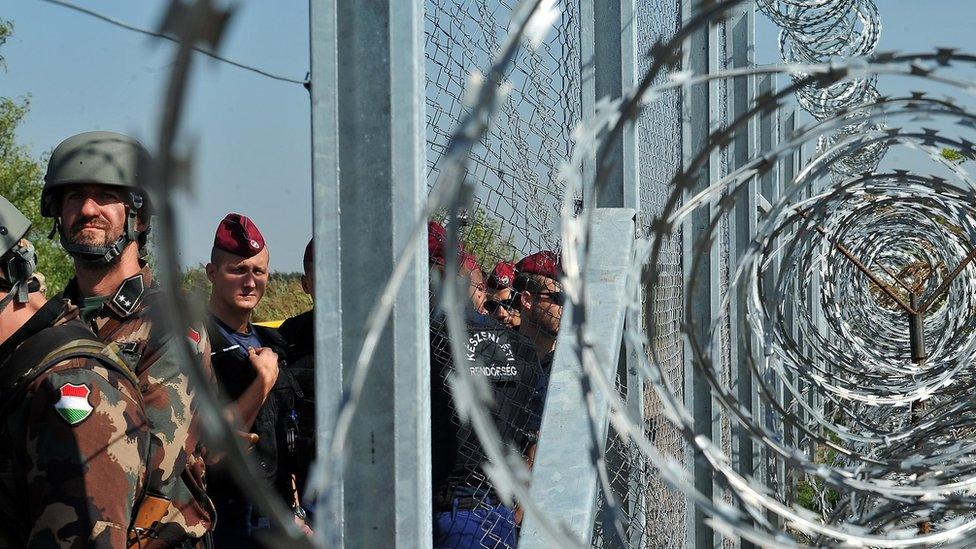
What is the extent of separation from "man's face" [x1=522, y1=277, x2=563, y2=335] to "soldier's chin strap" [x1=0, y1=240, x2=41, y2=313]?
171 centimetres

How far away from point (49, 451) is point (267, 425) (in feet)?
5.08

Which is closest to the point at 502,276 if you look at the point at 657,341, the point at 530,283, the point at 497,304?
the point at 530,283

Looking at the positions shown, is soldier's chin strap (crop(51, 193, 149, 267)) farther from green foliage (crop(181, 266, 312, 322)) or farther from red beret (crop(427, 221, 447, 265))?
green foliage (crop(181, 266, 312, 322))

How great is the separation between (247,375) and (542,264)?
1.43 metres

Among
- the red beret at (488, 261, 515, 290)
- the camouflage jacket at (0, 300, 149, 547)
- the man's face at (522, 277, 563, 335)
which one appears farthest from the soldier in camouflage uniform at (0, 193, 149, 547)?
the man's face at (522, 277, 563, 335)

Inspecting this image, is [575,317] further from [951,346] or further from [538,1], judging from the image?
[951,346]

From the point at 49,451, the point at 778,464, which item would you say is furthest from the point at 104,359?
the point at 778,464

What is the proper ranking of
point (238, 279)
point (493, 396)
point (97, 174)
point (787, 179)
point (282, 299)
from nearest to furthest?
point (97, 174) → point (493, 396) → point (238, 279) → point (787, 179) → point (282, 299)

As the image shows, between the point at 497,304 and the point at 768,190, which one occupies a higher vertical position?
the point at 768,190

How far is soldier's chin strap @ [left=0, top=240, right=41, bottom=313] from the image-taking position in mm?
3412

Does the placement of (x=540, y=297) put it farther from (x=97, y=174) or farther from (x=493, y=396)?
(x=97, y=174)

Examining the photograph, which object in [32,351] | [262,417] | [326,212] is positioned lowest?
[262,417]

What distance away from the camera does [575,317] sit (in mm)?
1596

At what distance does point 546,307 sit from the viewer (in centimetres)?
441
